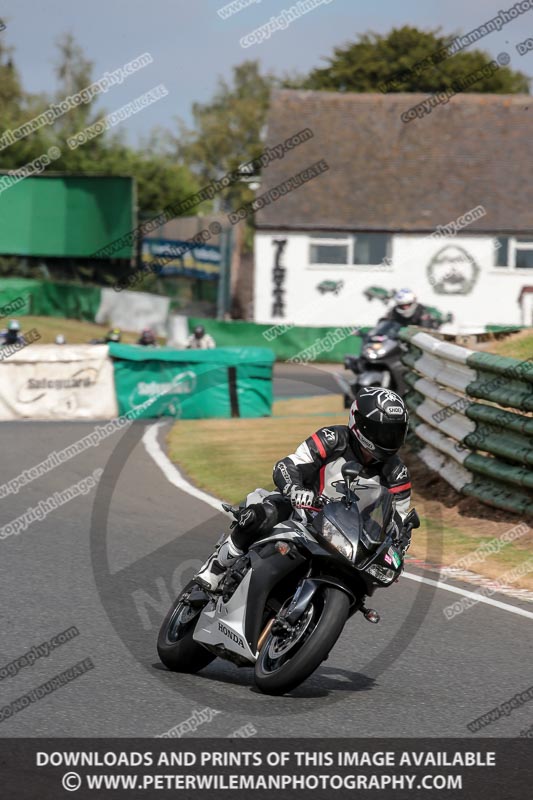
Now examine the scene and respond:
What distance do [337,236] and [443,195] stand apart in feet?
12.9

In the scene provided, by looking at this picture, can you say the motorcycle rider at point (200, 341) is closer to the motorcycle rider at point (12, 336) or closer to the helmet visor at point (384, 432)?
the motorcycle rider at point (12, 336)

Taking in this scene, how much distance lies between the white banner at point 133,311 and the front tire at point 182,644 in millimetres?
40517

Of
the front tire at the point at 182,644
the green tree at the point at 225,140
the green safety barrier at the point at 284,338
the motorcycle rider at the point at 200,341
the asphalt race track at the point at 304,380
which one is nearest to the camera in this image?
the front tire at the point at 182,644

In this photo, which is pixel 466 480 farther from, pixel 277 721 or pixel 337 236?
pixel 337 236

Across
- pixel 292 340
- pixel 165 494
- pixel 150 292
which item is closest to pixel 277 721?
pixel 165 494

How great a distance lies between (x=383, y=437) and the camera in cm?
630

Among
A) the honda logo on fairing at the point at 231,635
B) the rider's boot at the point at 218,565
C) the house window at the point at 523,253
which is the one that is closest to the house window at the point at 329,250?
the house window at the point at 523,253

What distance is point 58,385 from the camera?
22875 millimetres

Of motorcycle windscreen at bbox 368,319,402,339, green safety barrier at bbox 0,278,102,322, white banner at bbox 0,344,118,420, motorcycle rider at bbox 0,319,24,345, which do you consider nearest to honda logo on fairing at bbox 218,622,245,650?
motorcycle windscreen at bbox 368,319,402,339

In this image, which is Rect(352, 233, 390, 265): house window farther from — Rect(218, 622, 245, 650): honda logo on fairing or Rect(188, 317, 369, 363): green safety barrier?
Rect(218, 622, 245, 650): honda logo on fairing

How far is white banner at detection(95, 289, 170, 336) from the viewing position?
47.7 m

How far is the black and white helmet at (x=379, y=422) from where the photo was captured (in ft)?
20.6

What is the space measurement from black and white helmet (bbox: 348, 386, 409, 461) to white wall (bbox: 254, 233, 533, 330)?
40553 millimetres

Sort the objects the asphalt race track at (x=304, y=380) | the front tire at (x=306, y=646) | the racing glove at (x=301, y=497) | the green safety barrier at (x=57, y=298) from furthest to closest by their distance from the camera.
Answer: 1. the green safety barrier at (x=57, y=298)
2. the asphalt race track at (x=304, y=380)
3. the racing glove at (x=301, y=497)
4. the front tire at (x=306, y=646)
